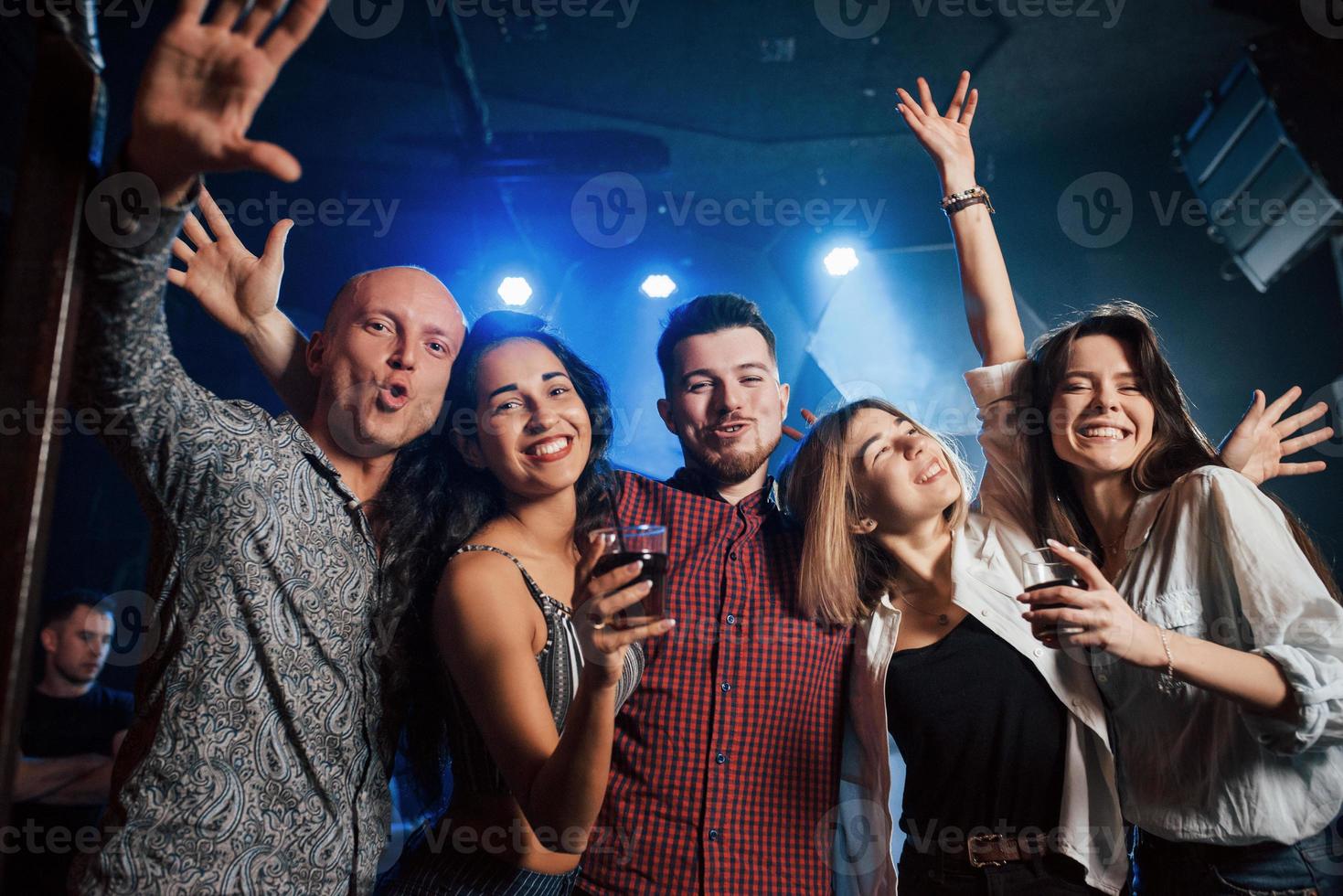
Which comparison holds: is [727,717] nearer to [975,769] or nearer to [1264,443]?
[975,769]

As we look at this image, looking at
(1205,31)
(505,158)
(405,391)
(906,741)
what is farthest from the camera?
(505,158)

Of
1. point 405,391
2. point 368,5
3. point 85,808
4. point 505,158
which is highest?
point 368,5

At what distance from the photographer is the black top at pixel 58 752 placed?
3273 millimetres

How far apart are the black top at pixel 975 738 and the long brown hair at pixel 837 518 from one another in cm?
24

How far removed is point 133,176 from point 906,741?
195 cm

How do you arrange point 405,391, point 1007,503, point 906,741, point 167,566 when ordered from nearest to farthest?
1. point 167,566
2. point 405,391
3. point 906,741
4. point 1007,503

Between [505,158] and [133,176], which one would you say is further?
[505,158]

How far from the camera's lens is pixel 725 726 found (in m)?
1.97

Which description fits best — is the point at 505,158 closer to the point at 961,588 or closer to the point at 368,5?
the point at 368,5

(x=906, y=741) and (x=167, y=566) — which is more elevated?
(x=167, y=566)

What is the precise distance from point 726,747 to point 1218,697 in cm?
108

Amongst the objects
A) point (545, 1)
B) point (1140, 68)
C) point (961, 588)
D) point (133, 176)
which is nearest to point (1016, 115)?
point (1140, 68)

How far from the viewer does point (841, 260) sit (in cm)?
647

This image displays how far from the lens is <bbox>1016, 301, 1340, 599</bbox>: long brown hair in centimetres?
204
